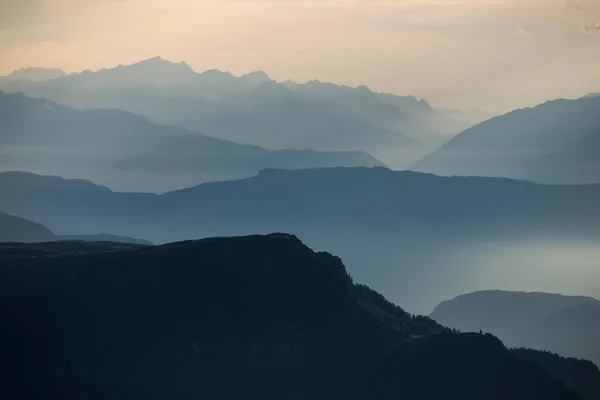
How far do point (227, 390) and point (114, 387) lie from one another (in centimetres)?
1432

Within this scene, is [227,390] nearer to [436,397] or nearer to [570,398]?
[436,397]

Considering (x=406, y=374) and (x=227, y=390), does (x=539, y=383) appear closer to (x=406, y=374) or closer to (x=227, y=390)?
(x=406, y=374)

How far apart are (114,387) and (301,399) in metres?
23.8

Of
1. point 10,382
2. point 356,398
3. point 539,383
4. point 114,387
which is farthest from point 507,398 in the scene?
point 10,382

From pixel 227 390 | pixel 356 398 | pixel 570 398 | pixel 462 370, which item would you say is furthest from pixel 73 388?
pixel 570 398

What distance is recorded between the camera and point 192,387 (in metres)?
199

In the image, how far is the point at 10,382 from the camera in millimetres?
198000

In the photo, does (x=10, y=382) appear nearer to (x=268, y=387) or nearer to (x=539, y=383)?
(x=268, y=387)

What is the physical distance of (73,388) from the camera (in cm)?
19812

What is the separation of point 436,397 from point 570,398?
58.7 feet

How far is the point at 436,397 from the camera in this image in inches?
7712

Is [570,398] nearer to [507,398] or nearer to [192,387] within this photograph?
[507,398]

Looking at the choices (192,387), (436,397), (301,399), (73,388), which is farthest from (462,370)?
(73,388)

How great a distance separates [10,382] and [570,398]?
2799 inches
